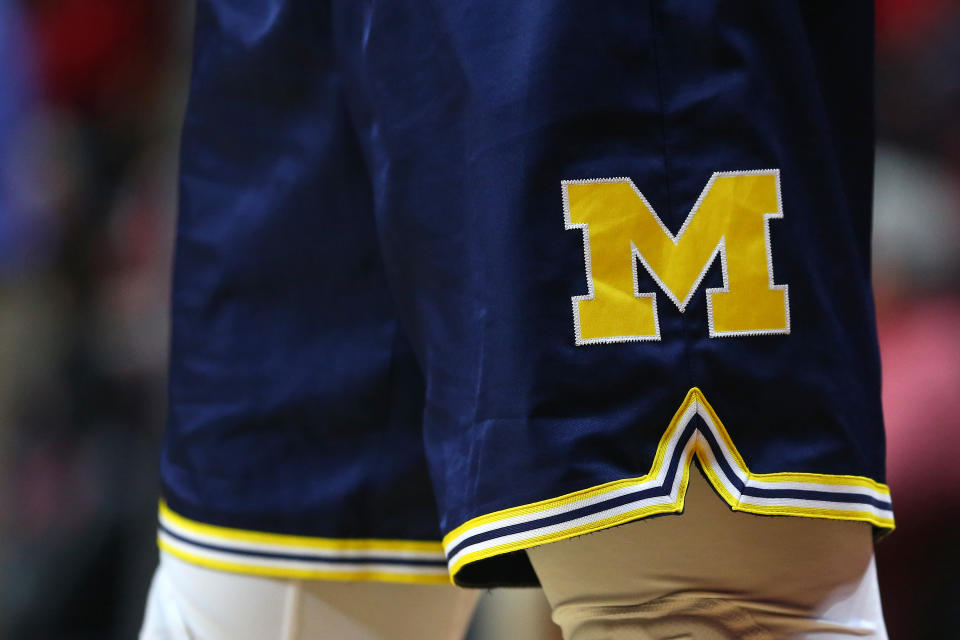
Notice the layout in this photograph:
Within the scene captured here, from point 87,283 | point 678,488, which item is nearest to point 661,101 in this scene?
point 678,488

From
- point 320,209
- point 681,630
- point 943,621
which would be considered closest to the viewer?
point 681,630

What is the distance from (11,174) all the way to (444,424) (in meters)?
1.93

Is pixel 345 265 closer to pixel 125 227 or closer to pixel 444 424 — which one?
pixel 444 424

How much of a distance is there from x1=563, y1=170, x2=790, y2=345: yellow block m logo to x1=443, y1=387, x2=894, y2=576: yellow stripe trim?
0.14 ft

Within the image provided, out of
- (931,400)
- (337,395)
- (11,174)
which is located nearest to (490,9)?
(337,395)

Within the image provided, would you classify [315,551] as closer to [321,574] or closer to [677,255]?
[321,574]

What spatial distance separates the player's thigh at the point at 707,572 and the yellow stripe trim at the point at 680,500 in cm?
2

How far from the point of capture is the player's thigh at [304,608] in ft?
2.49

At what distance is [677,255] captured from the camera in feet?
1.81

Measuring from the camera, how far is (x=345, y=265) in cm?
74

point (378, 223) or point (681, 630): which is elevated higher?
point (378, 223)

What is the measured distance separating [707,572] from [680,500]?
0.04m

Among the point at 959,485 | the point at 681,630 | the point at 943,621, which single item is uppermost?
the point at 681,630

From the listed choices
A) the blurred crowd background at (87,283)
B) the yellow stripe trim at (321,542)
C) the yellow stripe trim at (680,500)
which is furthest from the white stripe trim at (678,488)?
the blurred crowd background at (87,283)
